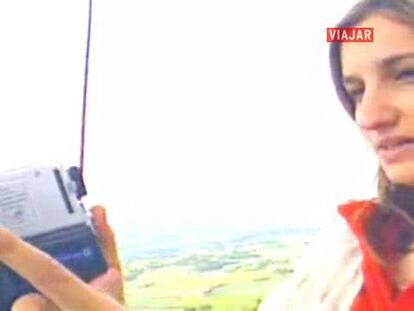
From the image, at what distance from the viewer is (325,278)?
0.82m

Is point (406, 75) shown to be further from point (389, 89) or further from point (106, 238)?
point (106, 238)

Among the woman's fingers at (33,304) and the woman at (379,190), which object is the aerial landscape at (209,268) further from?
the woman's fingers at (33,304)

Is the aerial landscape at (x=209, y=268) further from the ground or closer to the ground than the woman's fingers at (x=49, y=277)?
closer to the ground

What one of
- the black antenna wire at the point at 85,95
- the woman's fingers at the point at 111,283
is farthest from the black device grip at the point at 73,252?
the black antenna wire at the point at 85,95

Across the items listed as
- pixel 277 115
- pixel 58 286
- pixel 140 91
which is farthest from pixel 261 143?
pixel 58 286

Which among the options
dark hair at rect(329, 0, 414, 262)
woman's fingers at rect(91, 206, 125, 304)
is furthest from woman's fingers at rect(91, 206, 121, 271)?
dark hair at rect(329, 0, 414, 262)

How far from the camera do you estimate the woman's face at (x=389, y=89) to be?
30.8 inches

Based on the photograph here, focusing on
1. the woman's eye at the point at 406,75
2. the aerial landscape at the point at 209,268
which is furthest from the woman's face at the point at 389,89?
the aerial landscape at the point at 209,268

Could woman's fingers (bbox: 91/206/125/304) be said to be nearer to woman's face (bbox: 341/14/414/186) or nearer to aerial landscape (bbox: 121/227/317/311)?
aerial landscape (bbox: 121/227/317/311)

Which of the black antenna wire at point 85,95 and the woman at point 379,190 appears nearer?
the woman at point 379,190

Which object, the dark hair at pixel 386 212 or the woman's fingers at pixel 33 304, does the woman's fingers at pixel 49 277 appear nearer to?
the woman's fingers at pixel 33 304

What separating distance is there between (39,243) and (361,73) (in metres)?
0.32

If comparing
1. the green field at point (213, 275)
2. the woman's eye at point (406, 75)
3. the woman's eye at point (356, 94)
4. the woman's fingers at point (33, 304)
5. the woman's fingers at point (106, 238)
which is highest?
the woman's eye at point (406, 75)

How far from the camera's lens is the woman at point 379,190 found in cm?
78
